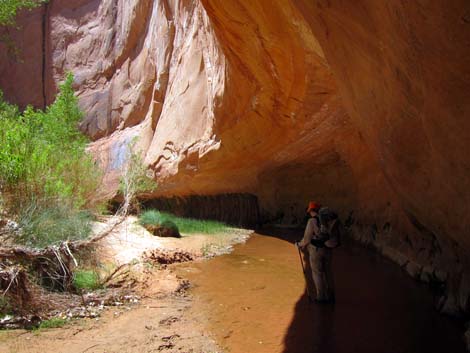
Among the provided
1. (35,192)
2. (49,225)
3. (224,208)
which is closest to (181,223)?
(224,208)

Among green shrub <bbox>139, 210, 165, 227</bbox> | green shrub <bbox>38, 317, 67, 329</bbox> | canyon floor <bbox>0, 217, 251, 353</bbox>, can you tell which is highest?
green shrub <bbox>139, 210, 165, 227</bbox>

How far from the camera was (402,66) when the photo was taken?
3.54 m

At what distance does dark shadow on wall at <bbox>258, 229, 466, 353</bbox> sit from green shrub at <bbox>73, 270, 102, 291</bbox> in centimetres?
299

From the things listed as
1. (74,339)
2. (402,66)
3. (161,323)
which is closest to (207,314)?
(161,323)

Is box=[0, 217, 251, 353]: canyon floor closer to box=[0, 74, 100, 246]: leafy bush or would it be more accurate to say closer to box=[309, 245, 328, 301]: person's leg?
box=[0, 74, 100, 246]: leafy bush

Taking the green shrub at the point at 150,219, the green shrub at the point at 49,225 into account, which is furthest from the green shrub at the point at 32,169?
the green shrub at the point at 150,219

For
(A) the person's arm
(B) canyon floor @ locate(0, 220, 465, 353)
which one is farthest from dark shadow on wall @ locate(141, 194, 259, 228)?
(A) the person's arm

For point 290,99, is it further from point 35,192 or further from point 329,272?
point 35,192

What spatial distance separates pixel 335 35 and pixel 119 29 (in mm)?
20552

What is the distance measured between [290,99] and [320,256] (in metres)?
5.05

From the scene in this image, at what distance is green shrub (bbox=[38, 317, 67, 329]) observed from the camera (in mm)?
4738

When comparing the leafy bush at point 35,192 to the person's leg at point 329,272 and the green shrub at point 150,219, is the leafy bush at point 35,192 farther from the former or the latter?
the person's leg at point 329,272

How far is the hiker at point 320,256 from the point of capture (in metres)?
5.69

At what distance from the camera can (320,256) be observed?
5684mm
